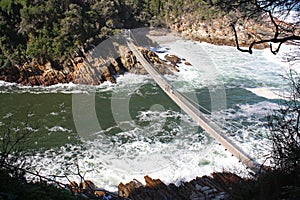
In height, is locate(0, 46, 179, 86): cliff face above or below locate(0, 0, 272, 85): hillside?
below

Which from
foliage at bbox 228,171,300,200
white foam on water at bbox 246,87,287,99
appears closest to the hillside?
white foam on water at bbox 246,87,287,99

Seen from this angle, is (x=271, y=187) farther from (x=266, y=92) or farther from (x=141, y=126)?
(x=266, y=92)

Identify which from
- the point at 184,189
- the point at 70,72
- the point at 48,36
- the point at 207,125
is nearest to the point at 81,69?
the point at 70,72

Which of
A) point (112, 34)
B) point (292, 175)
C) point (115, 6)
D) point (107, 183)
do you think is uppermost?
point (115, 6)

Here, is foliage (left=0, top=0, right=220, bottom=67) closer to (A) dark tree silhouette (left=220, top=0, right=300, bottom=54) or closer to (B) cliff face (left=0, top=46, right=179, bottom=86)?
(B) cliff face (left=0, top=46, right=179, bottom=86)

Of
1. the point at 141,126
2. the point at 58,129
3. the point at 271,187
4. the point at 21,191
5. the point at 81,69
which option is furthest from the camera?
the point at 81,69

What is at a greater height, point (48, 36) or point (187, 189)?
point (48, 36)

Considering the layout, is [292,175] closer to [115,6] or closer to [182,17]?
[115,6]

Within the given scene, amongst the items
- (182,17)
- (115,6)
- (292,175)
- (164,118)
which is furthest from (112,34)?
(292,175)
